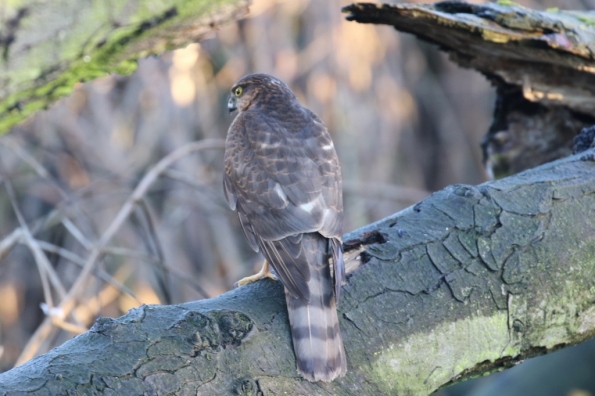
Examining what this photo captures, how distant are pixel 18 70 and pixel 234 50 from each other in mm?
3451

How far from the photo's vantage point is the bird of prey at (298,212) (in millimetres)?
2043

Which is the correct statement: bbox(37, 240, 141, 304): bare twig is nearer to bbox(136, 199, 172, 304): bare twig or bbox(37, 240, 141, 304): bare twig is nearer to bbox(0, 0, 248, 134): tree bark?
bbox(136, 199, 172, 304): bare twig

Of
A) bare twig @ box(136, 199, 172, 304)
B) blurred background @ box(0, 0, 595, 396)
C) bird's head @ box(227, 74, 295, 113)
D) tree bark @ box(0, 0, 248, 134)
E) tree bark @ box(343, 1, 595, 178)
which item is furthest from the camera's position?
blurred background @ box(0, 0, 595, 396)

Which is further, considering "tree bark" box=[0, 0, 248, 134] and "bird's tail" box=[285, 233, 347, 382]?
"tree bark" box=[0, 0, 248, 134]

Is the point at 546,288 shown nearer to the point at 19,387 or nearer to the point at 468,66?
the point at 468,66

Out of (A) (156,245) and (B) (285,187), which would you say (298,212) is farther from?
(A) (156,245)

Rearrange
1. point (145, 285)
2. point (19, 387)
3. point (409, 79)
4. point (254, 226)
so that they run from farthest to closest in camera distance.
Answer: point (409, 79)
point (145, 285)
point (254, 226)
point (19, 387)

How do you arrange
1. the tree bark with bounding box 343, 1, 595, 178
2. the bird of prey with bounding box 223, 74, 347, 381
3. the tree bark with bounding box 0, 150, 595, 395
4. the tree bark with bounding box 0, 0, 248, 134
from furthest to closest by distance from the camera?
the tree bark with bounding box 343, 1, 595, 178 < the tree bark with bounding box 0, 0, 248, 134 < the bird of prey with bounding box 223, 74, 347, 381 < the tree bark with bounding box 0, 150, 595, 395

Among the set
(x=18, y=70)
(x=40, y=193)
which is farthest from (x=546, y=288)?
(x=40, y=193)

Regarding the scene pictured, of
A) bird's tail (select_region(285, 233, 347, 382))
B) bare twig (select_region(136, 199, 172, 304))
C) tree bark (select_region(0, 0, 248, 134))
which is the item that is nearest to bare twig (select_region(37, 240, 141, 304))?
bare twig (select_region(136, 199, 172, 304))

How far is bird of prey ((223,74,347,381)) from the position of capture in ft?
6.70

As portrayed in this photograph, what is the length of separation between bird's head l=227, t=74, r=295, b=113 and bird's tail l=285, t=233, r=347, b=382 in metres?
1.20

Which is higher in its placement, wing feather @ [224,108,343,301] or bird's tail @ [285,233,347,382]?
wing feather @ [224,108,343,301]

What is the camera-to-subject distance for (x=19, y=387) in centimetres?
169
